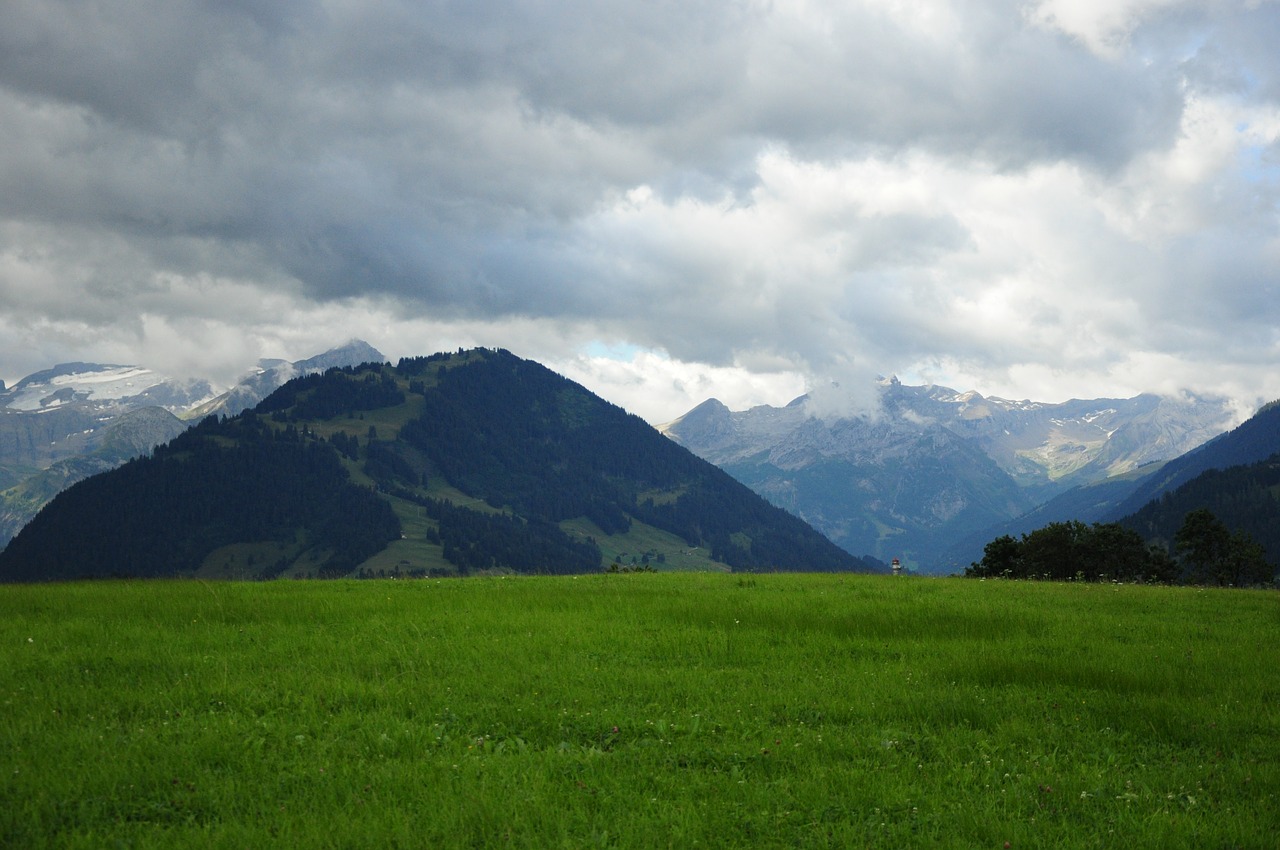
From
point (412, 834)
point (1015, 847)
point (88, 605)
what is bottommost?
point (1015, 847)

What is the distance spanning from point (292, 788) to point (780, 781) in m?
6.29

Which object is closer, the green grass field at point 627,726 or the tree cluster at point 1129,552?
the green grass field at point 627,726

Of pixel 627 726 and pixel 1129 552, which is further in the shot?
pixel 1129 552

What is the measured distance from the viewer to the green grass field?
9602mm

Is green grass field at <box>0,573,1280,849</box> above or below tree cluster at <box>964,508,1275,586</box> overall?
above

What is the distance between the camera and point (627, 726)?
12.7 m

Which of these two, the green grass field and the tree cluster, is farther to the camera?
the tree cluster

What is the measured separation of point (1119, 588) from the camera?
27.7 meters

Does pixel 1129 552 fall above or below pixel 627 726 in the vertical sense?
below

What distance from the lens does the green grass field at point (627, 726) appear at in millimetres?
9602

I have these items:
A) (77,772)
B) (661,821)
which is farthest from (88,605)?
(661,821)

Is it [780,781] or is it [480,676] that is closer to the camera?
[780,781]

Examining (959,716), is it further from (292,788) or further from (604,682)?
(292,788)

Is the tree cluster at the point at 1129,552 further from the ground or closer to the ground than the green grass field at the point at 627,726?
closer to the ground
